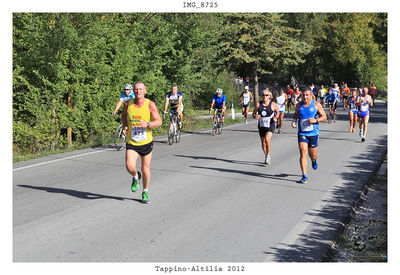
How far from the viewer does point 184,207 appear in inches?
325

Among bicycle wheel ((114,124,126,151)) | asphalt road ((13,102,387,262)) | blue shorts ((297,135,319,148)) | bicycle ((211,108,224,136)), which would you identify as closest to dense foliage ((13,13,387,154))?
bicycle wheel ((114,124,126,151))

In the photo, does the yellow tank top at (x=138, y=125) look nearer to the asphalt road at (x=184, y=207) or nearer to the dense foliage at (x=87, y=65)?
the asphalt road at (x=184, y=207)

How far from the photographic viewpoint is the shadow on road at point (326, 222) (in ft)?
19.8

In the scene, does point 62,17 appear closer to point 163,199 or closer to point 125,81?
point 125,81

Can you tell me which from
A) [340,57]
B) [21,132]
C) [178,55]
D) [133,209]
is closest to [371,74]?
[340,57]

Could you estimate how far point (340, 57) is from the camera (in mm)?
60312

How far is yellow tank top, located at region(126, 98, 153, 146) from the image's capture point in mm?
7969

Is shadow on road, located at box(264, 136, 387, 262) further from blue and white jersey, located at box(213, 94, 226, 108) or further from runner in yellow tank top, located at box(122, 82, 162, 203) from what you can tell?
blue and white jersey, located at box(213, 94, 226, 108)

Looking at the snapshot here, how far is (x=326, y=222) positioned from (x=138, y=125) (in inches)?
130

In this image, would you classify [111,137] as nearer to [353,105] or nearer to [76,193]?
[76,193]

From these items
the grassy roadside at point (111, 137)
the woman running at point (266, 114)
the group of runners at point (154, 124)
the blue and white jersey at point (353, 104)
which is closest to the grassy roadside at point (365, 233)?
the group of runners at point (154, 124)

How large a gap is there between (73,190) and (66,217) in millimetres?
1880

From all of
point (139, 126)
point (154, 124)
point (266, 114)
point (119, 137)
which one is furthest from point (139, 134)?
point (119, 137)

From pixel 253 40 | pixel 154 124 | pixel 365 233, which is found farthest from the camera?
pixel 253 40
